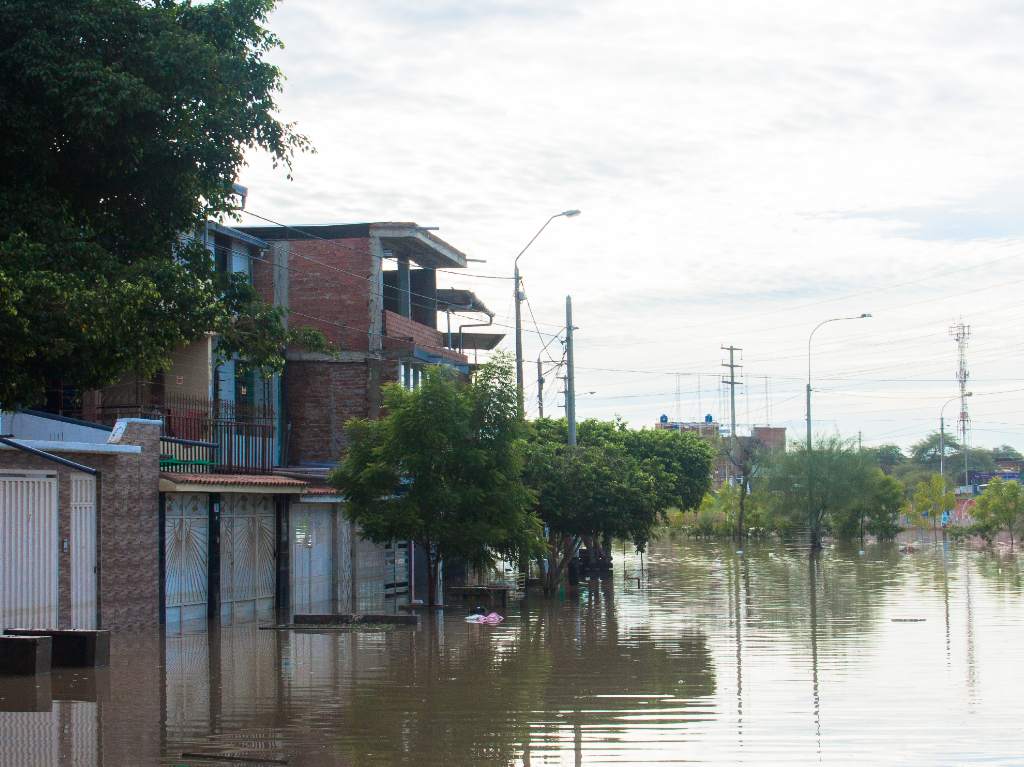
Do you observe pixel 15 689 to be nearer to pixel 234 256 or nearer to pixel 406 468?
pixel 406 468

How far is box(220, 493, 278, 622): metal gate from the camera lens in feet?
98.7

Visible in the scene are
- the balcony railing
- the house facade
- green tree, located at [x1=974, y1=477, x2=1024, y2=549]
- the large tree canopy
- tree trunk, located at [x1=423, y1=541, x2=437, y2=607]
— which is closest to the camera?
the large tree canopy

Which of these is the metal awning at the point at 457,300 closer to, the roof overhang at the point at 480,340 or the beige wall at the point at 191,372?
the roof overhang at the point at 480,340

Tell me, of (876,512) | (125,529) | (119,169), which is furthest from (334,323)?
(876,512)

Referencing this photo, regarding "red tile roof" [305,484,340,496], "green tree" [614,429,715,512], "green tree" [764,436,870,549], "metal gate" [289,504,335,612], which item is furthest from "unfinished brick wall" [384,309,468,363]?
"green tree" [764,436,870,549]

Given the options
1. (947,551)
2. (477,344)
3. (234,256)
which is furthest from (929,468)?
(234,256)

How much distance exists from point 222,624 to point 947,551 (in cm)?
4632

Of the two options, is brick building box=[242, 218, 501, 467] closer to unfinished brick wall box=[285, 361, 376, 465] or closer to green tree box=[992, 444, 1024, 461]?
unfinished brick wall box=[285, 361, 376, 465]

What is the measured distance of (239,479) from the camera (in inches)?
1156

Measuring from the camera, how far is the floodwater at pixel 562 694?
12.8 m

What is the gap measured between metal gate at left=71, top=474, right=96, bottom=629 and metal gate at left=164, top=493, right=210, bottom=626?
2900mm

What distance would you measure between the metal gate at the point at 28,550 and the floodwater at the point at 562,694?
1.67 m

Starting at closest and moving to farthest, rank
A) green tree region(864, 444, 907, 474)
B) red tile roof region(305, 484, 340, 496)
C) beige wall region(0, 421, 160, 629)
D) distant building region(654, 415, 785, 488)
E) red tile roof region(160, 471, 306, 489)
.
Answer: beige wall region(0, 421, 160, 629), red tile roof region(160, 471, 306, 489), red tile roof region(305, 484, 340, 496), distant building region(654, 415, 785, 488), green tree region(864, 444, 907, 474)

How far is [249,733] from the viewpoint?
13711mm
